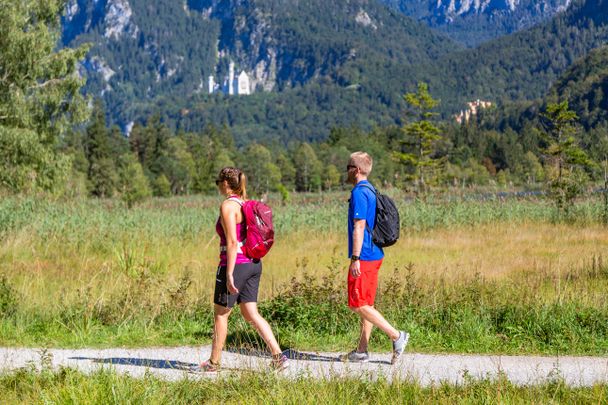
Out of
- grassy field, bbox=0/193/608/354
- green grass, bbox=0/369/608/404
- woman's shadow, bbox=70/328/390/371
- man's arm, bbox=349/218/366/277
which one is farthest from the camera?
grassy field, bbox=0/193/608/354

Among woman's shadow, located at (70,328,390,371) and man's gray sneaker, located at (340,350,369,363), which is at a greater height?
man's gray sneaker, located at (340,350,369,363)

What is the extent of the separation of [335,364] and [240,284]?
47.2 inches

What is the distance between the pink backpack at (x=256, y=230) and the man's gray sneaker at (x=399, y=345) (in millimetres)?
1456

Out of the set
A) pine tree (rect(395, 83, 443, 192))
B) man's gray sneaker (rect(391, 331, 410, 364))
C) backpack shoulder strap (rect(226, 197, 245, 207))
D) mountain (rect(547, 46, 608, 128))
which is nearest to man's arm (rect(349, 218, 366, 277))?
man's gray sneaker (rect(391, 331, 410, 364))

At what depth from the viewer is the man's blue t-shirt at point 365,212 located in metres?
6.66

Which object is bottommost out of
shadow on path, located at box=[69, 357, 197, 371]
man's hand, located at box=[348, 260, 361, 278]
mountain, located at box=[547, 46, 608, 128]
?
shadow on path, located at box=[69, 357, 197, 371]

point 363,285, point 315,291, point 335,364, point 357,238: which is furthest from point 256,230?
point 315,291

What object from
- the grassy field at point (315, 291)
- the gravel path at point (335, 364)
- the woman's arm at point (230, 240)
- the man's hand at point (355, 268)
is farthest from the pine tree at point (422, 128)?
the woman's arm at point (230, 240)

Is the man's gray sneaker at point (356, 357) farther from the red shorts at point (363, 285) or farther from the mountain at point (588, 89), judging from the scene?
the mountain at point (588, 89)

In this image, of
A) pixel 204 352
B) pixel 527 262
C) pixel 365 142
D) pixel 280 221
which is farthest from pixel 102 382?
pixel 365 142

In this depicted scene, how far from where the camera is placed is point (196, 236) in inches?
779

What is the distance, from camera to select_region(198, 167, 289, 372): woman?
636cm

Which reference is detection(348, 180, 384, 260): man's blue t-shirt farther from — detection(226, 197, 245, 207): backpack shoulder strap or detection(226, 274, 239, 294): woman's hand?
detection(226, 274, 239, 294): woman's hand

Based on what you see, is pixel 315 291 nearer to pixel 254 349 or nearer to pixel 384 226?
pixel 254 349
